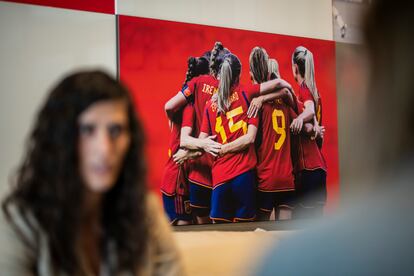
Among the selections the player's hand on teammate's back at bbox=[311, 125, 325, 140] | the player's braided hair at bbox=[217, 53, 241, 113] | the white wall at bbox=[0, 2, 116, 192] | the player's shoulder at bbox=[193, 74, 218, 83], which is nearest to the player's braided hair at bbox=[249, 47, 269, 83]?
the player's braided hair at bbox=[217, 53, 241, 113]

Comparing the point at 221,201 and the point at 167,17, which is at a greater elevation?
the point at 167,17

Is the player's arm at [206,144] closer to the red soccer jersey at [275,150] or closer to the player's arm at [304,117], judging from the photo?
the red soccer jersey at [275,150]

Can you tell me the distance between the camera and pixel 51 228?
4.22 feet

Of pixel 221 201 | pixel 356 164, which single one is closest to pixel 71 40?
pixel 221 201

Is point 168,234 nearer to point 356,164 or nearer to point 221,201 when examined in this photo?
point 356,164

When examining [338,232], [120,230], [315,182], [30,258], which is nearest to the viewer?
[338,232]

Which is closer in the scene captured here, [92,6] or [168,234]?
[168,234]

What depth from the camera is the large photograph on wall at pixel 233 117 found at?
3.21 metres

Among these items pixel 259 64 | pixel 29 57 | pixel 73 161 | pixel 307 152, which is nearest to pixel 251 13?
pixel 259 64

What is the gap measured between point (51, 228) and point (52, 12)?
6.42 feet

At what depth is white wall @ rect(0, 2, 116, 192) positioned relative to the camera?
2732 millimetres

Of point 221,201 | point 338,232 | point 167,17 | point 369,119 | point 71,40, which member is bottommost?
point 221,201

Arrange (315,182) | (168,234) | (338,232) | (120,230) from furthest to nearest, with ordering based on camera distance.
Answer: (315,182), (168,234), (120,230), (338,232)

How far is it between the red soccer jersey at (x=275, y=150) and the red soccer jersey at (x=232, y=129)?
9 cm
